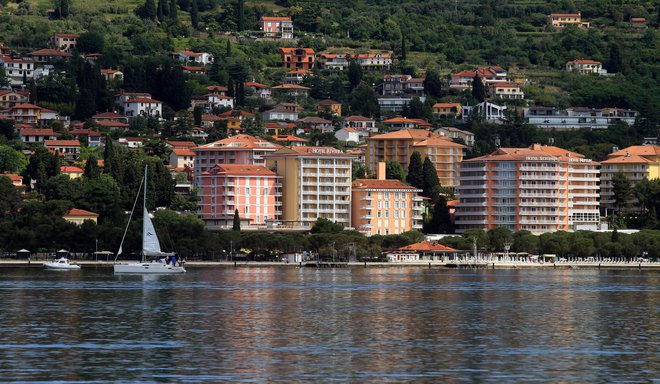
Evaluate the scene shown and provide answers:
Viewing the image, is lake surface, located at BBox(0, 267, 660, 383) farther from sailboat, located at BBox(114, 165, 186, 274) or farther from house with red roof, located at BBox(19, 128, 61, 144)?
house with red roof, located at BBox(19, 128, 61, 144)

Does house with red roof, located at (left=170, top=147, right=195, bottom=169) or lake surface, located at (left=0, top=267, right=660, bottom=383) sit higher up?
house with red roof, located at (left=170, top=147, right=195, bottom=169)

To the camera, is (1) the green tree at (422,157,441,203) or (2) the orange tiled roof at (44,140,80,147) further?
(2) the orange tiled roof at (44,140,80,147)

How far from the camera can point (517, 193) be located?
530 ft

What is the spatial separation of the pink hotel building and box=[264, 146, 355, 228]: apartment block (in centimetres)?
175

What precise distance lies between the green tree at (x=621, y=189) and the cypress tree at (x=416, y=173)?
20.0 m

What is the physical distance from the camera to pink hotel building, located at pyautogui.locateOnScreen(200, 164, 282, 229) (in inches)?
6073

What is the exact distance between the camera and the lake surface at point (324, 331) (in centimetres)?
5225

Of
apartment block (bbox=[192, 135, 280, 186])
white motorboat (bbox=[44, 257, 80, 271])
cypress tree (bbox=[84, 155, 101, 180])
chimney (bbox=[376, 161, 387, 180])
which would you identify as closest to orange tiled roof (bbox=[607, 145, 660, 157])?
chimney (bbox=[376, 161, 387, 180])

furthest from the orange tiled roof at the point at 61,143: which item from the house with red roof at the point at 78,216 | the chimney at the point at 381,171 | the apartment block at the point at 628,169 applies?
the apartment block at the point at 628,169

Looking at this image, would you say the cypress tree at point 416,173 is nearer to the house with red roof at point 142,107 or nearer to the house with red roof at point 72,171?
the house with red roof at point 72,171

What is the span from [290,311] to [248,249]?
66.7m

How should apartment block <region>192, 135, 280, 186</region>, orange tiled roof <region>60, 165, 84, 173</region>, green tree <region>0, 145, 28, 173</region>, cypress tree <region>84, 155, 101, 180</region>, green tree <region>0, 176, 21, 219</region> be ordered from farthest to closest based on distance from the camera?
apartment block <region>192, 135, 280, 186</region> < green tree <region>0, 145, 28, 173</region> < orange tiled roof <region>60, 165, 84, 173</region> < cypress tree <region>84, 155, 101, 180</region> < green tree <region>0, 176, 21, 219</region>

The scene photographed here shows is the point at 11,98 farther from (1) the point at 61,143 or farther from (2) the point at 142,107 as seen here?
(1) the point at 61,143

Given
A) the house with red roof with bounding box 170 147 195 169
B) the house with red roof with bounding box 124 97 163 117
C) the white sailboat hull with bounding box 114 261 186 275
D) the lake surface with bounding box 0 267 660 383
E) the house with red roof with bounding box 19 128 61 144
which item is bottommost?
the lake surface with bounding box 0 267 660 383
